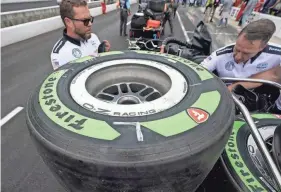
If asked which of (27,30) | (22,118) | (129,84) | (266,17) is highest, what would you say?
(129,84)

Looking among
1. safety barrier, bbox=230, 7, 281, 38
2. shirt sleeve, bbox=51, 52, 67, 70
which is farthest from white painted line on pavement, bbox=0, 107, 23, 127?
safety barrier, bbox=230, 7, 281, 38

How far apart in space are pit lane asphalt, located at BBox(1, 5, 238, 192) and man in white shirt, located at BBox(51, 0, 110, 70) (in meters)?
1.21

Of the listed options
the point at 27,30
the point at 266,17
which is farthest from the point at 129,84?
the point at 266,17

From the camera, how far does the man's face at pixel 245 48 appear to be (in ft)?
6.36

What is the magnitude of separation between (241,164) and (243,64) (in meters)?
1.29

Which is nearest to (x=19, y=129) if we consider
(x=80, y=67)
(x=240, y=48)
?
(x=80, y=67)

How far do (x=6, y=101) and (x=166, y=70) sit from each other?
3541mm

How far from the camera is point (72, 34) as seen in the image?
8.02ft

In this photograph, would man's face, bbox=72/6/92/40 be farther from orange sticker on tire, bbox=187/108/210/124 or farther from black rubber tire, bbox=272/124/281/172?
black rubber tire, bbox=272/124/281/172

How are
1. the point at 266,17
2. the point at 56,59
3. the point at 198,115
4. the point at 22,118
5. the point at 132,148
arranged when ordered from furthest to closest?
the point at 266,17
the point at 22,118
the point at 56,59
the point at 198,115
the point at 132,148

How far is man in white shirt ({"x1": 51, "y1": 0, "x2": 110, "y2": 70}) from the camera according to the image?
2.31m

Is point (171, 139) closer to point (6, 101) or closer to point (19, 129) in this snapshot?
point (19, 129)

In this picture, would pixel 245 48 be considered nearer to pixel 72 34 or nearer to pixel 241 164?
pixel 241 164

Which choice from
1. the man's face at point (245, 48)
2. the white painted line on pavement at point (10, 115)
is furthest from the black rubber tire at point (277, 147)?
the white painted line on pavement at point (10, 115)
